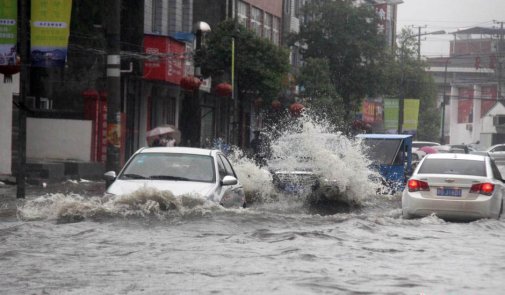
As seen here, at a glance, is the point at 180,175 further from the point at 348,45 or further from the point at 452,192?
the point at 348,45

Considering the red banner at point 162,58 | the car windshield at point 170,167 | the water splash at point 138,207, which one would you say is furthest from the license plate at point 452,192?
the red banner at point 162,58

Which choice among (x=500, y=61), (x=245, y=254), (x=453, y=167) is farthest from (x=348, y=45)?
(x=500, y=61)

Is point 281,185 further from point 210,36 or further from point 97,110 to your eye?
point 210,36

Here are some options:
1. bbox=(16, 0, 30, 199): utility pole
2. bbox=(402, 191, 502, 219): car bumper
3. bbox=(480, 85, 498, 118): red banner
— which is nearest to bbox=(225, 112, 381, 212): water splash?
bbox=(16, 0, 30, 199): utility pole

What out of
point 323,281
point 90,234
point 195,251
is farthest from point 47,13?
point 323,281

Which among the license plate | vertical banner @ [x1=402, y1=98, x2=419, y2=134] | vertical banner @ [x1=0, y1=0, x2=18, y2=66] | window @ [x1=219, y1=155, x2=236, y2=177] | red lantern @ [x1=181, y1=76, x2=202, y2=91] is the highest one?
vertical banner @ [x1=0, y1=0, x2=18, y2=66]

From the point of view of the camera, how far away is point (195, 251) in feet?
44.7

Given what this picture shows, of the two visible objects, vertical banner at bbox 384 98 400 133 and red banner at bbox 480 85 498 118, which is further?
red banner at bbox 480 85 498 118

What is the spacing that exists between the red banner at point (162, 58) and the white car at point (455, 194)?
18.9 m

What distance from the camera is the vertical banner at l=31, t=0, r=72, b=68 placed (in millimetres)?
21375

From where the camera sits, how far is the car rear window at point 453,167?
19.5 metres

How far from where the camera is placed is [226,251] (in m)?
13.7

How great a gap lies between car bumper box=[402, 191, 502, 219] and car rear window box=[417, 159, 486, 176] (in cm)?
58

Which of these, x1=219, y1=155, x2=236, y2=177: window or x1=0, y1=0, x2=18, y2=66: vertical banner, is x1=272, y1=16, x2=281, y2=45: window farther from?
x1=219, y1=155, x2=236, y2=177: window
